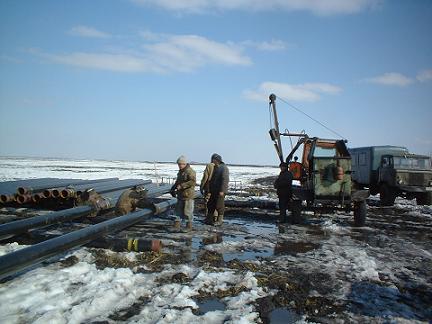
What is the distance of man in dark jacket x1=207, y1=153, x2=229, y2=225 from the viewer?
8938 mm

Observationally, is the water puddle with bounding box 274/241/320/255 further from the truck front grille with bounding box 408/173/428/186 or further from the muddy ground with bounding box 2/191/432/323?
the truck front grille with bounding box 408/173/428/186

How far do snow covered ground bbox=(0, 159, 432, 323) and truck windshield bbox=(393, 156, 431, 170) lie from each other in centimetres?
940

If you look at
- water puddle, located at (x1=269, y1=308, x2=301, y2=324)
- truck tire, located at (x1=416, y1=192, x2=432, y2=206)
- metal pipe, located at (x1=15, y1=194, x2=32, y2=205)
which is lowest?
water puddle, located at (x1=269, y1=308, x2=301, y2=324)

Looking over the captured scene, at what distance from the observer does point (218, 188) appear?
9.02 meters

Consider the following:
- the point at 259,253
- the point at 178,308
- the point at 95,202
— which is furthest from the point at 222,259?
the point at 95,202

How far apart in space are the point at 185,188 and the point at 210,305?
14.1 feet

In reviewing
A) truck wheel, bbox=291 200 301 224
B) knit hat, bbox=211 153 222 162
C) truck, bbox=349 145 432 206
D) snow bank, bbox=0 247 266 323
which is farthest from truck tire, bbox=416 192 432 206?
snow bank, bbox=0 247 266 323

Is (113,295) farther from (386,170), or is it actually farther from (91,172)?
(91,172)

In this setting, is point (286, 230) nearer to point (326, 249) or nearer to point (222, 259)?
point (326, 249)

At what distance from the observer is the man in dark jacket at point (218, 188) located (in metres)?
8.94

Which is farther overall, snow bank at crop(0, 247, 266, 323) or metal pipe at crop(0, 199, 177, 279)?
metal pipe at crop(0, 199, 177, 279)

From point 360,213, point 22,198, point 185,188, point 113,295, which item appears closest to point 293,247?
point 185,188

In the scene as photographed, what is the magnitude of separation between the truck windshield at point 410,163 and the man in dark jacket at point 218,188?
1057 centimetres

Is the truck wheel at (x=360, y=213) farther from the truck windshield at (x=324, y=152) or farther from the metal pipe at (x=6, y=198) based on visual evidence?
the metal pipe at (x=6, y=198)
